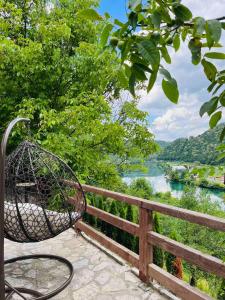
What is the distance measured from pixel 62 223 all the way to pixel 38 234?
9.5 inches

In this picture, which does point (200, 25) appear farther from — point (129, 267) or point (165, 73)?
point (129, 267)

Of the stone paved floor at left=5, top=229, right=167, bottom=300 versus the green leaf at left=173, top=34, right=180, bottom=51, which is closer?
the green leaf at left=173, top=34, right=180, bottom=51

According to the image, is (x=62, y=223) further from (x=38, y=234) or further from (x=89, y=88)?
(x=89, y=88)

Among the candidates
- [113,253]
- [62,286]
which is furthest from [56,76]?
[62,286]

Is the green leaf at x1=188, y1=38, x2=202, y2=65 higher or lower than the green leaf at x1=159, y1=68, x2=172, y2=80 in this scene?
higher

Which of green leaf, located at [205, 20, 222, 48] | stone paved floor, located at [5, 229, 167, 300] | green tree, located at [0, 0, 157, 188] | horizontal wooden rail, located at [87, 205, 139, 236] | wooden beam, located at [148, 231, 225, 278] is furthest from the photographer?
green tree, located at [0, 0, 157, 188]

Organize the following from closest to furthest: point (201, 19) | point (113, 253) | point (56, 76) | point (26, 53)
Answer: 1. point (201, 19)
2. point (113, 253)
3. point (26, 53)
4. point (56, 76)

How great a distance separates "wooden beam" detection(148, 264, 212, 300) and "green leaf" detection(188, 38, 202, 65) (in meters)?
2.20

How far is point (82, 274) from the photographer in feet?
10.9

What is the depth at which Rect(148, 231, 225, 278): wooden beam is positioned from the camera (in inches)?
88.0

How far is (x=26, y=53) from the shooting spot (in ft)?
21.8

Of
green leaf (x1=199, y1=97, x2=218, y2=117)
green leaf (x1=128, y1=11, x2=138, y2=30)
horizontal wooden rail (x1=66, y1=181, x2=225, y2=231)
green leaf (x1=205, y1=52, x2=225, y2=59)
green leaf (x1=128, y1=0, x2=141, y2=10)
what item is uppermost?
green leaf (x1=128, y1=0, x2=141, y2=10)

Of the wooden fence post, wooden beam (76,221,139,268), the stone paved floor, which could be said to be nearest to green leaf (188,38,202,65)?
the wooden fence post

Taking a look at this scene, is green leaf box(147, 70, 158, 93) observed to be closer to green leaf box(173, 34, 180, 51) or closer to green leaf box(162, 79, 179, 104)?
green leaf box(162, 79, 179, 104)
